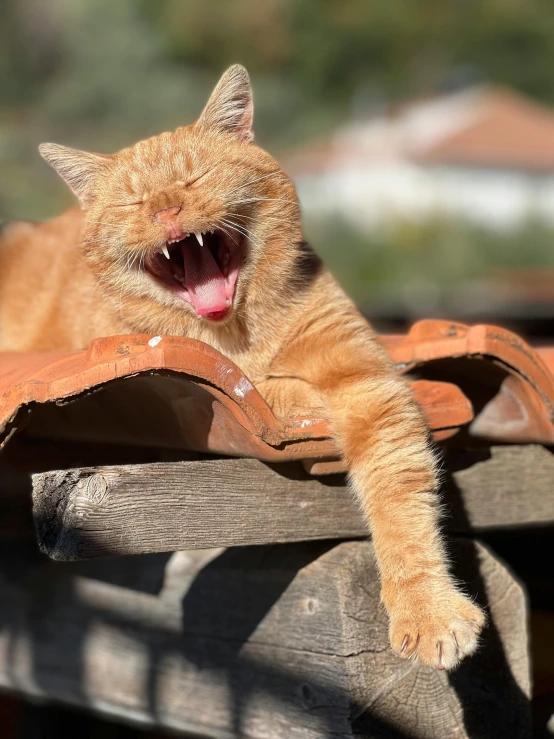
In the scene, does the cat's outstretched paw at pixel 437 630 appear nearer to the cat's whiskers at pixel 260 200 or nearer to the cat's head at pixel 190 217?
the cat's head at pixel 190 217

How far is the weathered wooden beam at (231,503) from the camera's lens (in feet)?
5.87

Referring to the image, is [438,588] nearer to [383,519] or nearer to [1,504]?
[383,519]

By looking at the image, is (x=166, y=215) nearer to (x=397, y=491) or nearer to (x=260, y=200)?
(x=260, y=200)

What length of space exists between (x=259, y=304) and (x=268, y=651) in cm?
89

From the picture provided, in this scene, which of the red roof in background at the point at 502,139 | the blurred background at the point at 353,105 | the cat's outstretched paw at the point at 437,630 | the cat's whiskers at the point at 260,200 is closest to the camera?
the cat's outstretched paw at the point at 437,630

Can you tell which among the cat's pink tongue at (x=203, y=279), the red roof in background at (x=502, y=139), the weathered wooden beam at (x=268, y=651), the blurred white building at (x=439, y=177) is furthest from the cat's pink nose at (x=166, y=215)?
the red roof in background at (x=502, y=139)

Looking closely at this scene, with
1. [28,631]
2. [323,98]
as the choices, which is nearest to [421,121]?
[323,98]

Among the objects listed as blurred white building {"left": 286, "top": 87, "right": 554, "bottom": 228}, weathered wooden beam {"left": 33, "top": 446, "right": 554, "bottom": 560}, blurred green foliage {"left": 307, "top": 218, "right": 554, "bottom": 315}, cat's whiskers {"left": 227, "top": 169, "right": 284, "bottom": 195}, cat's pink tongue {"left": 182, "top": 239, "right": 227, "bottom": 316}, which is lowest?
weathered wooden beam {"left": 33, "top": 446, "right": 554, "bottom": 560}

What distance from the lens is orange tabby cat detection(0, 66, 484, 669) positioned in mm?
2129

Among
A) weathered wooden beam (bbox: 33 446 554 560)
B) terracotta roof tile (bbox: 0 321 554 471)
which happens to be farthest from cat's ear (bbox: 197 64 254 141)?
weathered wooden beam (bbox: 33 446 554 560)

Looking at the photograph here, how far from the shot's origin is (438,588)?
6.72 feet

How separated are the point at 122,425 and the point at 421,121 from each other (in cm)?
3412

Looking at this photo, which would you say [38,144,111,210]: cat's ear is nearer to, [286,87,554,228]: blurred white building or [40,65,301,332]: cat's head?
[40,65,301,332]: cat's head

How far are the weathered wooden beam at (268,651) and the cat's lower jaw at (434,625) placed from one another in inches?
7.4
